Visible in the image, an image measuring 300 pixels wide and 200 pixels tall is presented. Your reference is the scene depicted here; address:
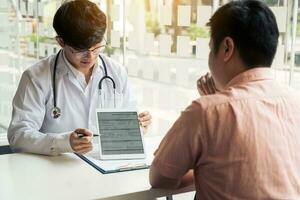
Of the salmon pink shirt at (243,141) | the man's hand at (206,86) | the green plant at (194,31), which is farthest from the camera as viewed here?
the green plant at (194,31)

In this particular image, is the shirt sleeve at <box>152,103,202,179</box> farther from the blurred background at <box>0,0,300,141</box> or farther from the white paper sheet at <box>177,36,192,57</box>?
the white paper sheet at <box>177,36,192,57</box>

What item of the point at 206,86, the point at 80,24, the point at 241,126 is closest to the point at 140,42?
the point at 80,24

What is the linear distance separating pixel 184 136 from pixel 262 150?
200mm

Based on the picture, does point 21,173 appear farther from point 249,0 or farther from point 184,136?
point 249,0

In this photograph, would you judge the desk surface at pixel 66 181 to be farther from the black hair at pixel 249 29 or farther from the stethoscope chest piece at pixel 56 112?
the black hair at pixel 249 29

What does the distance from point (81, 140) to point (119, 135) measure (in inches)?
6.4

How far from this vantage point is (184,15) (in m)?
3.01

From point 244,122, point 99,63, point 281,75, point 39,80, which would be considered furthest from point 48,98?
point 281,75

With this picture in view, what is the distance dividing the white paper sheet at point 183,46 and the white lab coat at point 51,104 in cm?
110

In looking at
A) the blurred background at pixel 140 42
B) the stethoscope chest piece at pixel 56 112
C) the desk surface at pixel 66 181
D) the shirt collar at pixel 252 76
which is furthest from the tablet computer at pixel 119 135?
Result: the blurred background at pixel 140 42

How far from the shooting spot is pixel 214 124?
106cm

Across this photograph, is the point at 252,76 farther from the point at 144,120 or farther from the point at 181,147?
the point at 144,120

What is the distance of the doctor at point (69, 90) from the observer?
1670 millimetres

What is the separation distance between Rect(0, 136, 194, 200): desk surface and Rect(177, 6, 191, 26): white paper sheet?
1678 millimetres
